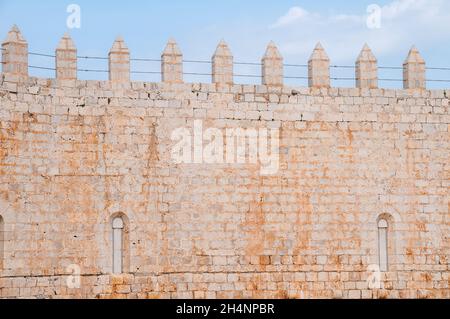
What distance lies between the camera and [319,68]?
18.9 m

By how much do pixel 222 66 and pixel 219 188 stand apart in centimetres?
220

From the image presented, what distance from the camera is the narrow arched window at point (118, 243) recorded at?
17.8m

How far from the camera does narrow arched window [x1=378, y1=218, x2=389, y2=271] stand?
18.8m

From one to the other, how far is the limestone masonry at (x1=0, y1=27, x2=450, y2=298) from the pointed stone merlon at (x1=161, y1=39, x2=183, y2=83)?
0.04m

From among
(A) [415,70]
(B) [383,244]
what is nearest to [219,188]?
(B) [383,244]

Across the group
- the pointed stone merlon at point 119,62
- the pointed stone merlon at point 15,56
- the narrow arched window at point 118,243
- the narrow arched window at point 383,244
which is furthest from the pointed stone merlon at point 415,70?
the pointed stone merlon at point 15,56

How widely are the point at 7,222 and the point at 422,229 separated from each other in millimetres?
7473

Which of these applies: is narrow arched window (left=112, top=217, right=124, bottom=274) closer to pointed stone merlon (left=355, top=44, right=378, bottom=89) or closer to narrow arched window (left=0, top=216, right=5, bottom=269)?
narrow arched window (left=0, top=216, right=5, bottom=269)

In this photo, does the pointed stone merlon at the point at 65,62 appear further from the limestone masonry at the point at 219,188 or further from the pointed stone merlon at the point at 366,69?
the pointed stone merlon at the point at 366,69

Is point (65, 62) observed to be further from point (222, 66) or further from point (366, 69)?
point (366, 69)

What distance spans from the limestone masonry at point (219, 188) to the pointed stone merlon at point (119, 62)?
4 centimetres
